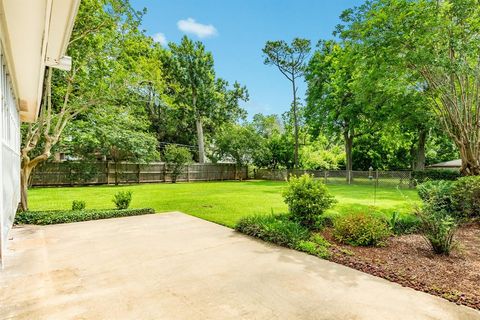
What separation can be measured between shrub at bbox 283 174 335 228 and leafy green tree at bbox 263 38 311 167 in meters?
15.4

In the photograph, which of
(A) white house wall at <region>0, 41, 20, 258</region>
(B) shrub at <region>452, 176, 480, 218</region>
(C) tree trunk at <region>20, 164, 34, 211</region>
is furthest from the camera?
(C) tree trunk at <region>20, 164, 34, 211</region>

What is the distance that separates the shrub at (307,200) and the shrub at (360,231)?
1.63 ft

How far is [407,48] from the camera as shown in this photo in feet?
26.1

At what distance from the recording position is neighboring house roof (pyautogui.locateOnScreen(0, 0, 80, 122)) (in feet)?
7.20

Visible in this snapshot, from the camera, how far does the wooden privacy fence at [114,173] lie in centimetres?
1441

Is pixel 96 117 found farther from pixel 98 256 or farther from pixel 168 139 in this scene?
pixel 168 139

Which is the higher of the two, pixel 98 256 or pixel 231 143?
pixel 231 143

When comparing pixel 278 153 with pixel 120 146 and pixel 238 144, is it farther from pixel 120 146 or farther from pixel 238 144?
pixel 120 146

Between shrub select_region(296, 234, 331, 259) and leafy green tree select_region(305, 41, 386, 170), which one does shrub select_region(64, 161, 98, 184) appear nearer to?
shrub select_region(296, 234, 331, 259)

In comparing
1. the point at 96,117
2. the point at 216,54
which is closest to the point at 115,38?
the point at 96,117

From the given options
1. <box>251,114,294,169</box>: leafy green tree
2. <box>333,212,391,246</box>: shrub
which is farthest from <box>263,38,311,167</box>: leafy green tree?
<box>333,212,391,246</box>: shrub

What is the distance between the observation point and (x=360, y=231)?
4516 millimetres

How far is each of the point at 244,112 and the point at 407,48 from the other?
17560 millimetres

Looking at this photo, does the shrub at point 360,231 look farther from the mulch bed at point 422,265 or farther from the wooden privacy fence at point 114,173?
the wooden privacy fence at point 114,173
